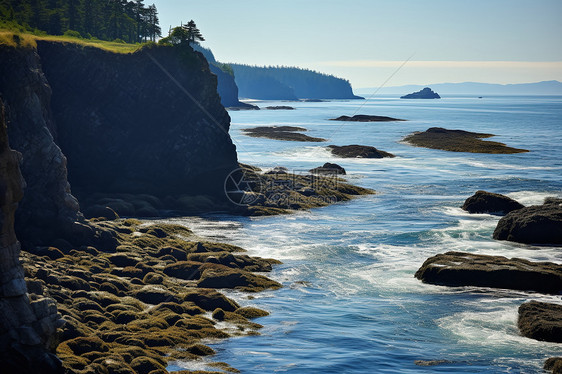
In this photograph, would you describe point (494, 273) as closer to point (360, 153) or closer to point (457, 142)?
point (360, 153)

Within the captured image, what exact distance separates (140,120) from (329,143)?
62.5m

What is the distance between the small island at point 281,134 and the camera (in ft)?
421

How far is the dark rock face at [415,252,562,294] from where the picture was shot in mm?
34500

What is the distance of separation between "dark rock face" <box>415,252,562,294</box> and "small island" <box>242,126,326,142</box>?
90089mm

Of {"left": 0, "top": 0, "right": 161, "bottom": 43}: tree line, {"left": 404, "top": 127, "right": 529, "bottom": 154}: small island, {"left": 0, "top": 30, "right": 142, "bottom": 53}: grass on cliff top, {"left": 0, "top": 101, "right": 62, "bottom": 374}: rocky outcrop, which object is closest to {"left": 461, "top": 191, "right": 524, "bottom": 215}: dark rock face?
{"left": 0, "top": 30, "right": 142, "bottom": 53}: grass on cliff top

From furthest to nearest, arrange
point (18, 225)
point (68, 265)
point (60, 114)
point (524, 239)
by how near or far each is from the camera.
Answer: point (60, 114) < point (524, 239) < point (18, 225) < point (68, 265)

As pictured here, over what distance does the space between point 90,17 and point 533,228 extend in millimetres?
72724

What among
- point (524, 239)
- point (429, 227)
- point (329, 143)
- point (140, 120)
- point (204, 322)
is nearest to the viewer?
→ point (204, 322)

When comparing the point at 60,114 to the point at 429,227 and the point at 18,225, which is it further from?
the point at 429,227

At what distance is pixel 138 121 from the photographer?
211 feet

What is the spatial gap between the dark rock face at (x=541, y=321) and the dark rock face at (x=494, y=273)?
14.5 ft

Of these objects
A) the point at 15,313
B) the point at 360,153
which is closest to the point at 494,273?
the point at 15,313

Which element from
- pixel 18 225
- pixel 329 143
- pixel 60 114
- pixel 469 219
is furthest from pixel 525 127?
pixel 18 225

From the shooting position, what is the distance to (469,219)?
54.4 metres
